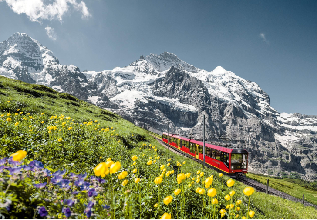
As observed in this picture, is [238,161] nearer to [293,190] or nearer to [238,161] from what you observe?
[238,161]

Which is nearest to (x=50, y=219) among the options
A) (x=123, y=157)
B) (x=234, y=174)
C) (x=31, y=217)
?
(x=31, y=217)

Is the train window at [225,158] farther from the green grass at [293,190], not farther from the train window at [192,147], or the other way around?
the green grass at [293,190]

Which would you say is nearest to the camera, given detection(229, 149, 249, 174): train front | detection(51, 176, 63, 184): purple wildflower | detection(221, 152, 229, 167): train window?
detection(51, 176, 63, 184): purple wildflower

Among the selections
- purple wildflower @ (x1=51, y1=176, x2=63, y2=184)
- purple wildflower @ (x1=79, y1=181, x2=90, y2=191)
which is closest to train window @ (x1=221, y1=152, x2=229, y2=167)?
purple wildflower @ (x1=79, y1=181, x2=90, y2=191)

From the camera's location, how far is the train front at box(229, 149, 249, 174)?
20656mm

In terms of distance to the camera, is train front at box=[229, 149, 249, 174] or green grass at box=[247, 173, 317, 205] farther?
green grass at box=[247, 173, 317, 205]

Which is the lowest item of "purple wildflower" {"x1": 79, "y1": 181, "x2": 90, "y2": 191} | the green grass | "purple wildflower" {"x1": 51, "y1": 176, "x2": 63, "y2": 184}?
the green grass

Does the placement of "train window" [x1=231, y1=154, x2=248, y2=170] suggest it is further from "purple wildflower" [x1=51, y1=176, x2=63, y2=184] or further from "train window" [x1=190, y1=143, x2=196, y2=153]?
"purple wildflower" [x1=51, y1=176, x2=63, y2=184]

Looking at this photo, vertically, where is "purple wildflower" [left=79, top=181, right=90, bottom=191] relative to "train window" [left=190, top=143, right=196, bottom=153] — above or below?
above

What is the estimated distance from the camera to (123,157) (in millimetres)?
9164

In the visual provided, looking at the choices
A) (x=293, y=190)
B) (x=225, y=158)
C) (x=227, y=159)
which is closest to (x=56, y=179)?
(x=227, y=159)

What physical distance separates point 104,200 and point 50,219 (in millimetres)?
924

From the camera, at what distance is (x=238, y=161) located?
21.1m

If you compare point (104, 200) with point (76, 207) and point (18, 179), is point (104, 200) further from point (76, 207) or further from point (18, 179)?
point (18, 179)
